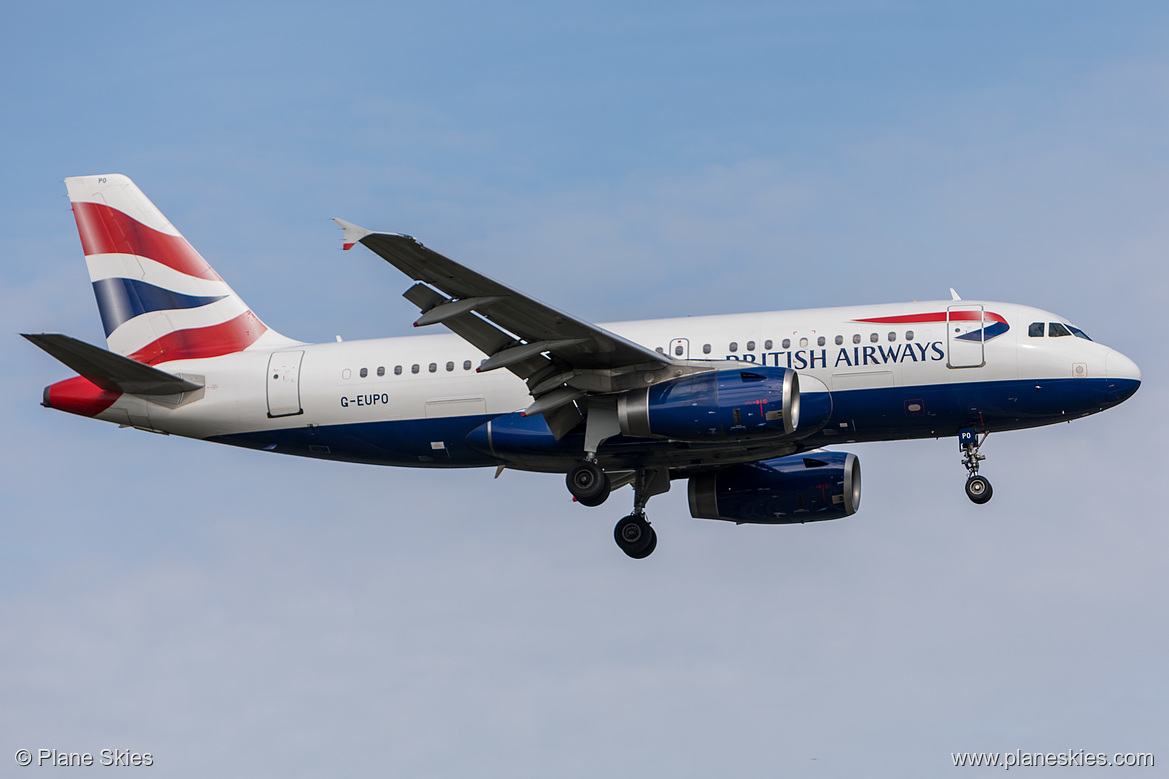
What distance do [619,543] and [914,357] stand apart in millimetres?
9025

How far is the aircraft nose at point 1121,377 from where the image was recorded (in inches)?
1178

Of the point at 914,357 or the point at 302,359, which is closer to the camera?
the point at 914,357

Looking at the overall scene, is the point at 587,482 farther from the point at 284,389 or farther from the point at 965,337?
the point at 965,337

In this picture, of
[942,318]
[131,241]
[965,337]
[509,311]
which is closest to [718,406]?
[509,311]

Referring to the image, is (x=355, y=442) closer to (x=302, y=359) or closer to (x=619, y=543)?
(x=302, y=359)

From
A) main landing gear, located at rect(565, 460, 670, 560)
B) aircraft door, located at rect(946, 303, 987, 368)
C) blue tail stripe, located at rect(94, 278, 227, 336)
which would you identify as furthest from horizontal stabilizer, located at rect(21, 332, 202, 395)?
aircraft door, located at rect(946, 303, 987, 368)

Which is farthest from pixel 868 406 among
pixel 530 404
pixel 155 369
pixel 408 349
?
pixel 155 369

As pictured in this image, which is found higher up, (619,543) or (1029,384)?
(1029,384)

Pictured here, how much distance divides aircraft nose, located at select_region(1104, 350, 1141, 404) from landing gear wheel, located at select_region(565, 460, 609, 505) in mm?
11127

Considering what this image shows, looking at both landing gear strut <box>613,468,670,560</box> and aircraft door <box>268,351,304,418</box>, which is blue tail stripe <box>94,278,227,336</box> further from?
landing gear strut <box>613,468,670,560</box>

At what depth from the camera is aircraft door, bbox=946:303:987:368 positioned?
98.9ft

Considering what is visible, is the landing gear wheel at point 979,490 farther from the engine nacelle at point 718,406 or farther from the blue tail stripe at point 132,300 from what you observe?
the blue tail stripe at point 132,300

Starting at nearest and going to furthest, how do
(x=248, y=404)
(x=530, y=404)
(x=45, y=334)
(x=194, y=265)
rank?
(x=45, y=334) < (x=530, y=404) < (x=248, y=404) < (x=194, y=265)

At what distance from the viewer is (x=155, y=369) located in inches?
1304
